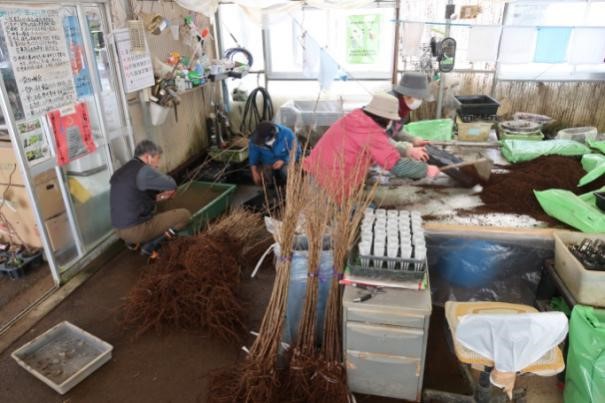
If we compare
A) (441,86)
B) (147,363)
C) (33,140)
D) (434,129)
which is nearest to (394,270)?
(147,363)

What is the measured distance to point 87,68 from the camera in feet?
11.1

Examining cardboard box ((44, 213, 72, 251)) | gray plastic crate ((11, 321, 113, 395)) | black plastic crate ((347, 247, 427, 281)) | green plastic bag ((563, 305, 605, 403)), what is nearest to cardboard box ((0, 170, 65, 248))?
cardboard box ((44, 213, 72, 251))

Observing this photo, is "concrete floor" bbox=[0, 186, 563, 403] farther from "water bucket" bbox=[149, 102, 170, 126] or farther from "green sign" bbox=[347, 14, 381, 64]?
"green sign" bbox=[347, 14, 381, 64]

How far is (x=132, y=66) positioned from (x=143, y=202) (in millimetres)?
1268

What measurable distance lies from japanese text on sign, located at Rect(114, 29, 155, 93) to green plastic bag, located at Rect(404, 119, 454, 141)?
2733 millimetres

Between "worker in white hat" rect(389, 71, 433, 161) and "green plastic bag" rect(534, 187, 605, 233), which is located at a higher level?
"worker in white hat" rect(389, 71, 433, 161)

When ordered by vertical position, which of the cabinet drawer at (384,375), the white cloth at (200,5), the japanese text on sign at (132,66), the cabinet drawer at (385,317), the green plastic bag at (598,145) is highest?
the white cloth at (200,5)

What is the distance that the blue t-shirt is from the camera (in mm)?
4156

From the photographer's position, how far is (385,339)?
82.7 inches

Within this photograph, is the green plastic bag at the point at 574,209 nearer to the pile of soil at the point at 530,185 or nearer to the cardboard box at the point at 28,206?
the pile of soil at the point at 530,185

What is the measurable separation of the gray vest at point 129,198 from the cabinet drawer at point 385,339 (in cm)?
210

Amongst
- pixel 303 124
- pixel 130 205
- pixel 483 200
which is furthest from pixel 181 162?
pixel 483 200

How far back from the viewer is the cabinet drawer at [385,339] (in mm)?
2066

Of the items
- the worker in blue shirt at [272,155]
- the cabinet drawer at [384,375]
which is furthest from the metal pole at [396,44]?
the cabinet drawer at [384,375]
